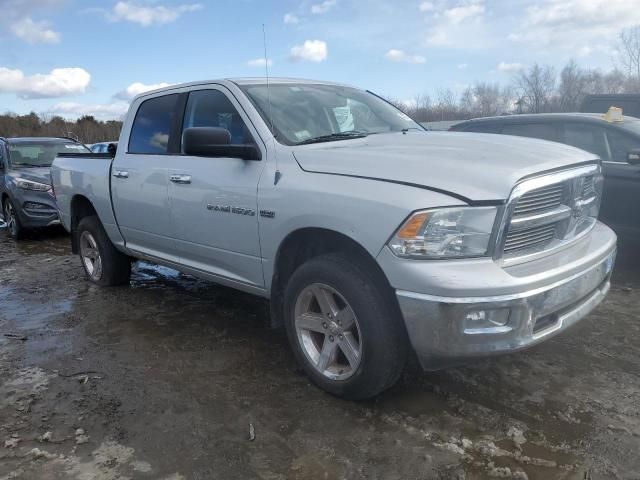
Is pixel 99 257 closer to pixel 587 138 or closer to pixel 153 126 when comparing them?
pixel 153 126

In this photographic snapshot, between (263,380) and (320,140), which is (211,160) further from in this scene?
(263,380)

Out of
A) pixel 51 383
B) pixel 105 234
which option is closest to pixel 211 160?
pixel 51 383

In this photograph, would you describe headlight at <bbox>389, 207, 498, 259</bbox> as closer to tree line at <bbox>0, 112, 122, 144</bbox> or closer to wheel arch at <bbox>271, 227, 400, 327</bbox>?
wheel arch at <bbox>271, 227, 400, 327</bbox>

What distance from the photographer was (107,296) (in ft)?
17.6

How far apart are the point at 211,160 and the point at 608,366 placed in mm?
2921

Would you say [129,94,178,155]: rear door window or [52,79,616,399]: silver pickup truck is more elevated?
[129,94,178,155]: rear door window

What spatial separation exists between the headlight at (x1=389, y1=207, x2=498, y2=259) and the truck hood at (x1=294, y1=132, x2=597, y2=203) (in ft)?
0.27

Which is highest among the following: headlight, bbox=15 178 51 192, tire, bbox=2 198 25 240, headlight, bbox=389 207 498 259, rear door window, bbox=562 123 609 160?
rear door window, bbox=562 123 609 160

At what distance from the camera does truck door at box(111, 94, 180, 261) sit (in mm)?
4223

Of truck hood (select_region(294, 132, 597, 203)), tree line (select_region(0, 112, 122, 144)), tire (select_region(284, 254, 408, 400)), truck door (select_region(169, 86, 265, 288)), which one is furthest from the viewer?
tree line (select_region(0, 112, 122, 144))

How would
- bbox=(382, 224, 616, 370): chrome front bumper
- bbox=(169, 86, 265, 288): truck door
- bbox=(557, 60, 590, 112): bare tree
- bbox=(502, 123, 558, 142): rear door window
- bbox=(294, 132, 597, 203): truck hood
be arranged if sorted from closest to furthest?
bbox=(382, 224, 616, 370): chrome front bumper
bbox=(294, 132, 597, 203): truck hood
bbox=(169, 86, 265, 288): truck door
bbox=(502, 123, 558, 142): rear door window
bbox=(557, 60, 590, 112): bare tree

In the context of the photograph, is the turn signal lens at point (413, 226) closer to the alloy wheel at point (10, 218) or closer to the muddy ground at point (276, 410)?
the muddy ground at point (276, 410)

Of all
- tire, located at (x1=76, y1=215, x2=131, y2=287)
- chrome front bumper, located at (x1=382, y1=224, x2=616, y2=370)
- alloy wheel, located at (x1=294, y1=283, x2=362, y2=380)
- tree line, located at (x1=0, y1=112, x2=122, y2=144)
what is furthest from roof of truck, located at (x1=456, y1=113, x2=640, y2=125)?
tree line, located at (x1=0, y1=112, x2=122, y2=144)

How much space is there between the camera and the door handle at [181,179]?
3.85 metres
